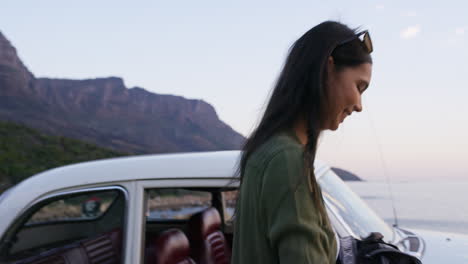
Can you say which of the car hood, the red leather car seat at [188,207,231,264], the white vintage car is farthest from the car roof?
the car hood

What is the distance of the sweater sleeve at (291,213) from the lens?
977mm

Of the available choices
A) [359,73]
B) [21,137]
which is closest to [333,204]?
[359,73]

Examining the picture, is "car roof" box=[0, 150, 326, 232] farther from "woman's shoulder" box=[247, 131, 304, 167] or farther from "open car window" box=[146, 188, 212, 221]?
"woman's shoulder" box=[247, 131, 304, 167]

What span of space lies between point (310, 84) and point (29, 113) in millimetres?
107491

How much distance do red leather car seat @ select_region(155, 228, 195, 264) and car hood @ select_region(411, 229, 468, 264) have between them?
138 centimetres

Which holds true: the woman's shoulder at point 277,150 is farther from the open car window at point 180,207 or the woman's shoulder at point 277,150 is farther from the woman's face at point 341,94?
the open car window at point 180,207

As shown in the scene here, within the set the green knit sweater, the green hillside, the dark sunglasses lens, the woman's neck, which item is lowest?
the green knit sweater

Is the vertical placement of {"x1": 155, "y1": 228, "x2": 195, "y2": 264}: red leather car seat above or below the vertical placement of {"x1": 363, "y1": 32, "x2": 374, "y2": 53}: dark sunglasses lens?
below

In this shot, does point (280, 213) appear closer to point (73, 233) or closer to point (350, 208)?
point (350, 208)

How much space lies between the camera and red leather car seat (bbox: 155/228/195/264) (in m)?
2.70

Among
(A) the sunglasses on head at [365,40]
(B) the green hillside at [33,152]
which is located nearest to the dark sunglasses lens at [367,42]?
(A) the sunglasses on head at [365,40]

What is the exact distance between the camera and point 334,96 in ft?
3.85

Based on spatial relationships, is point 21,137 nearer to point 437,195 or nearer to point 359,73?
point 437,195

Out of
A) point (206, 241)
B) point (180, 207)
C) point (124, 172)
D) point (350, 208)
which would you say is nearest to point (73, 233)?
point (180, 207)
